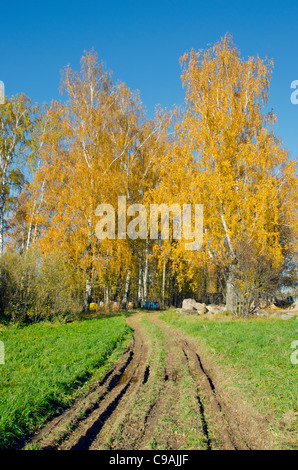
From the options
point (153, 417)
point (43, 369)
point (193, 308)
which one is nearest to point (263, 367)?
point (153, 417)

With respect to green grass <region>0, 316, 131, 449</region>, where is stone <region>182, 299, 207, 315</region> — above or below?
below

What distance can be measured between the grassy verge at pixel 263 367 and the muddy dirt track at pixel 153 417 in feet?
1.17

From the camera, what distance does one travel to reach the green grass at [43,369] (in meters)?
4.24

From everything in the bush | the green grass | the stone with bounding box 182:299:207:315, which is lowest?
the stone with bounding box 182:299:207:315

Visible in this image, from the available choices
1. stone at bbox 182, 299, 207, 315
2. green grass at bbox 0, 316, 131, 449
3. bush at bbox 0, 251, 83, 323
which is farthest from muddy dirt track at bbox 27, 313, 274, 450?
stone at bbox 182, 299, 207, 315

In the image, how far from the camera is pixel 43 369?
6609mm

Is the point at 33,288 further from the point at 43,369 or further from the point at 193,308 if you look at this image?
the point at 193,308

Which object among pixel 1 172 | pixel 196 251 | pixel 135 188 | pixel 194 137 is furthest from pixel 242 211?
pixel 1 172

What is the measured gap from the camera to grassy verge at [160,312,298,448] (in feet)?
14.8

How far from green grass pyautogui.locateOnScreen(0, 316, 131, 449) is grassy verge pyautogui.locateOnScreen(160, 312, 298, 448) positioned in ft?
9.18

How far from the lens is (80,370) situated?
21.3 ft

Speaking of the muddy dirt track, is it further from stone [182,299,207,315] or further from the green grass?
stone [182,299,207,315]

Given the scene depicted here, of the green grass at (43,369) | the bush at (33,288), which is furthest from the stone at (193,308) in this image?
the green grass at (43,369)

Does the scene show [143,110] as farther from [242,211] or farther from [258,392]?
[258,392]
